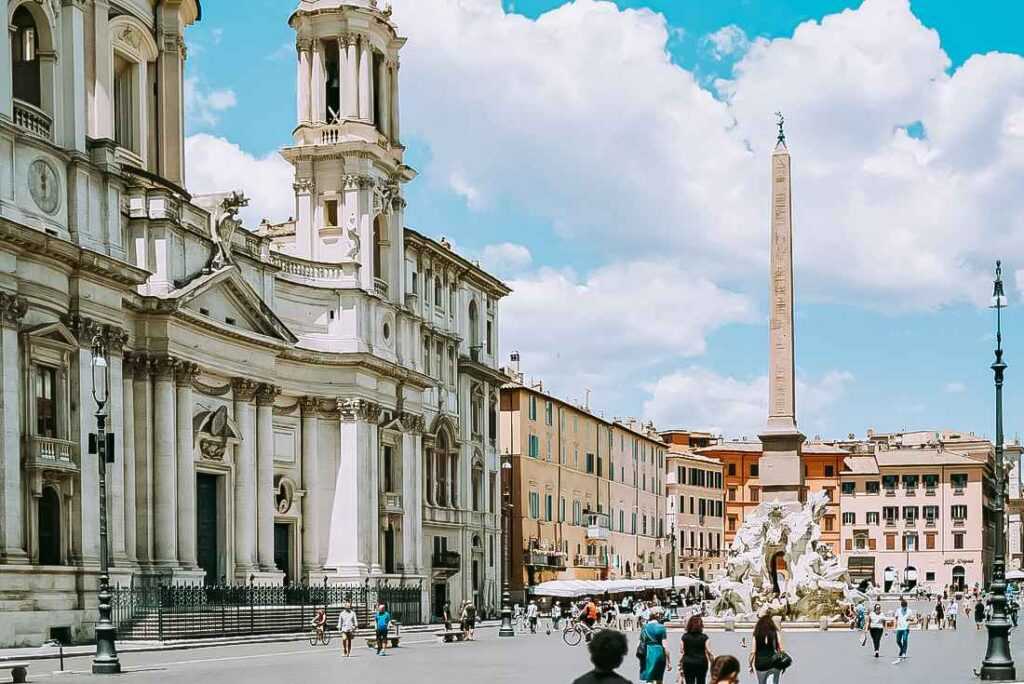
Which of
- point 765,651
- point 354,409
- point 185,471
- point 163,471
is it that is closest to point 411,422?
point 354,409

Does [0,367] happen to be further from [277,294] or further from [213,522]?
[277,294]

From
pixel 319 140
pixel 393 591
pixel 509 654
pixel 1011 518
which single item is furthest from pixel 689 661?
pixel 1011 518

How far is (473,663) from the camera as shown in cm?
3275

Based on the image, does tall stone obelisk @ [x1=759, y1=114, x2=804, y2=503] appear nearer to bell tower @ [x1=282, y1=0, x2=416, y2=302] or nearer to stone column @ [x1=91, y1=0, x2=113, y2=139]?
bell tower @ [x1=282, y1=0, x2=416, y2=302]

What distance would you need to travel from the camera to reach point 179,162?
2105 inches

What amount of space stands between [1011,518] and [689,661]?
17739cm

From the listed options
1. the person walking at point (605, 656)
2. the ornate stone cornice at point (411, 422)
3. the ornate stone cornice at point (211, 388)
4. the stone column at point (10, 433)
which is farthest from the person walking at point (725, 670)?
the ornate stone cornice at point (411, 422)

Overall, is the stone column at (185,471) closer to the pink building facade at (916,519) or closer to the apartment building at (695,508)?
the apartment building at (695,508)

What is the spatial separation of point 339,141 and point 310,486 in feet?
42.1

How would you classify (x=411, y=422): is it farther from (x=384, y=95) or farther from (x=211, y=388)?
(x=211, y=388)

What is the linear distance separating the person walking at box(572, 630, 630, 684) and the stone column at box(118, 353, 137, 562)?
33888 mm

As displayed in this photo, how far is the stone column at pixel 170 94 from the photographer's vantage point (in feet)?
174

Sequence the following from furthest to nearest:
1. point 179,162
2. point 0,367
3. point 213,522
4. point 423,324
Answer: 1. point 423,324
2. point 179,162
3. point 213,522
4. point 0,367

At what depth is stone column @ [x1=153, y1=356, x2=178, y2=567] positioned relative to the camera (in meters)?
44.8
